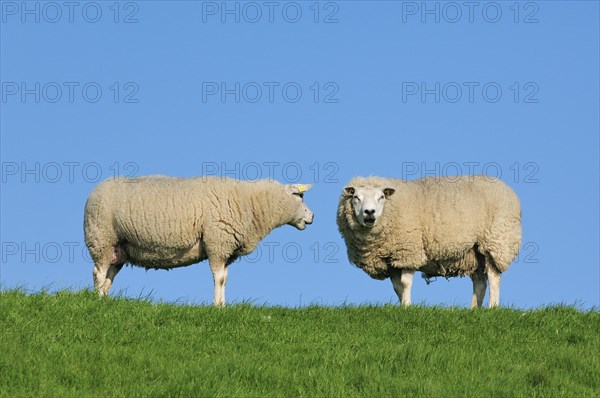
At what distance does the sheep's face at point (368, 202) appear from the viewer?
15.8 meters

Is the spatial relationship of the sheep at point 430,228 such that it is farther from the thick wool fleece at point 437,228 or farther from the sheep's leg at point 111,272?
the sheep's leg at point 111,272

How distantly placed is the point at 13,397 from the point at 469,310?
6976mm

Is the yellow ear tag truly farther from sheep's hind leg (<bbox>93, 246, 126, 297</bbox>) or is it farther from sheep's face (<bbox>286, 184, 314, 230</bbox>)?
sheep's hind leg (<bbox>93, 246, 126, 297</bbox>)

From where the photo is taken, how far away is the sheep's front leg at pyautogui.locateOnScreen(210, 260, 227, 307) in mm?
15969

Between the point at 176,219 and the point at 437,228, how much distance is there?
4.65 metres

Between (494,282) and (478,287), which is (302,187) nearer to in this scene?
(478,287)

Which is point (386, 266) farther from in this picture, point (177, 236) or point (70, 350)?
point (70, 350)

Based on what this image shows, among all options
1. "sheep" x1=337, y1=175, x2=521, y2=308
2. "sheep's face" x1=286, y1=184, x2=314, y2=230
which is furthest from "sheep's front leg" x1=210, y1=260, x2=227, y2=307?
"sheep" x1=337, y1=175, x2=521, y2=308

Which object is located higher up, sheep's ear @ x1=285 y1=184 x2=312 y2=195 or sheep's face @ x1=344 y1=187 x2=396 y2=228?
sheep's ear @ x1=285 y1=184 x2=312 y2=195

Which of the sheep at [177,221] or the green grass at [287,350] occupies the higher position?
the sheep at [177,221]

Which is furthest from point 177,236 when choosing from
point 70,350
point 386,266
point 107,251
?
point 70,350

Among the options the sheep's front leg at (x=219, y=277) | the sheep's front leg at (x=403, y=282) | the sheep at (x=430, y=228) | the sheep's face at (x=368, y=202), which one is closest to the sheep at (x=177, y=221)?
the sheep's front leg at (x=219, y=277)

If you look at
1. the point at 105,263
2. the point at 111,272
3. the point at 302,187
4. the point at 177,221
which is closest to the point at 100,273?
the point at 105,263

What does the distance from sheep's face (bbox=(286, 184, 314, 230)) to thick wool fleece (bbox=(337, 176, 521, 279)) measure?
1.35 metres
